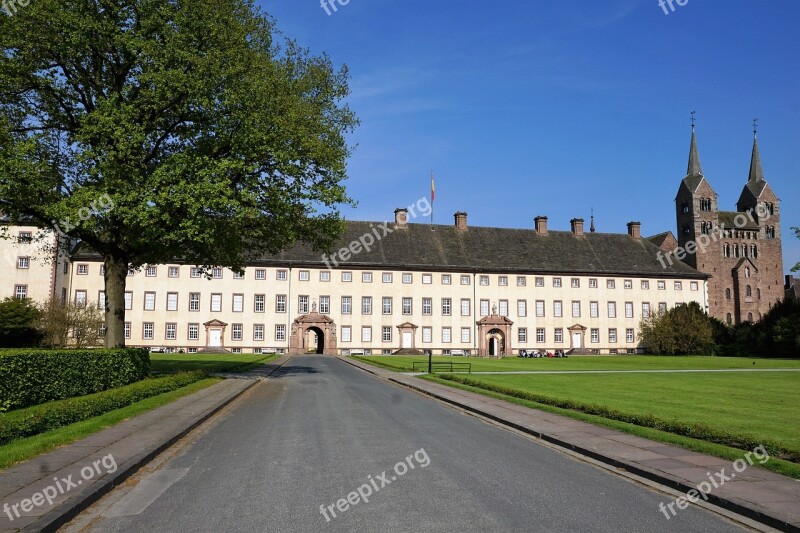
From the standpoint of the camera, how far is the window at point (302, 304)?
7838cm

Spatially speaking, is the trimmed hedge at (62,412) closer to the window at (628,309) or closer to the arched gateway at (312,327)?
the arched gateway at (312,327)

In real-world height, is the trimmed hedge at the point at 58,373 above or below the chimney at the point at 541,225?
below

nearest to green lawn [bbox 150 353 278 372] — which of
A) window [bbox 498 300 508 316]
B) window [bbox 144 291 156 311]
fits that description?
window [bbox 144 291 156 311]

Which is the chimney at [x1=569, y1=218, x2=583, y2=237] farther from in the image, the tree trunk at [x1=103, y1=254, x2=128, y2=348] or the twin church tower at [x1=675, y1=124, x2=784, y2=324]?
the tree trunk at [x1=103, y1=254, x2=128, y2=348]

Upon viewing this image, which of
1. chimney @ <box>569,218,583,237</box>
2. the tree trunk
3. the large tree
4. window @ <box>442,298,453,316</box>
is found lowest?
the tree trunk

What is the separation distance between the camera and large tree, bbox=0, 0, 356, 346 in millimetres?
22453

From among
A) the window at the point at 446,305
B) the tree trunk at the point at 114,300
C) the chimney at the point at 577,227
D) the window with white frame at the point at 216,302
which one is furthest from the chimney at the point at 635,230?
the tree trunk at the point at 114,300

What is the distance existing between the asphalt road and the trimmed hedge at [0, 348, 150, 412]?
552cm

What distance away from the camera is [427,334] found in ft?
265

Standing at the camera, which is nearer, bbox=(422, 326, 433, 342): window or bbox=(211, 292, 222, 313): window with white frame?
bbox=(211, 292, 222, 313): window with white frame

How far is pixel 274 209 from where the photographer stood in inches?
1078

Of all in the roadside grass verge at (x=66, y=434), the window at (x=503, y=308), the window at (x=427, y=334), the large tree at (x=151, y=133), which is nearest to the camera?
the roadside grass verge at (x=66, y=434)

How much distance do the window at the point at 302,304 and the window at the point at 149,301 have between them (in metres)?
16.9

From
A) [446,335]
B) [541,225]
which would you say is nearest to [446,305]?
[446,335]
